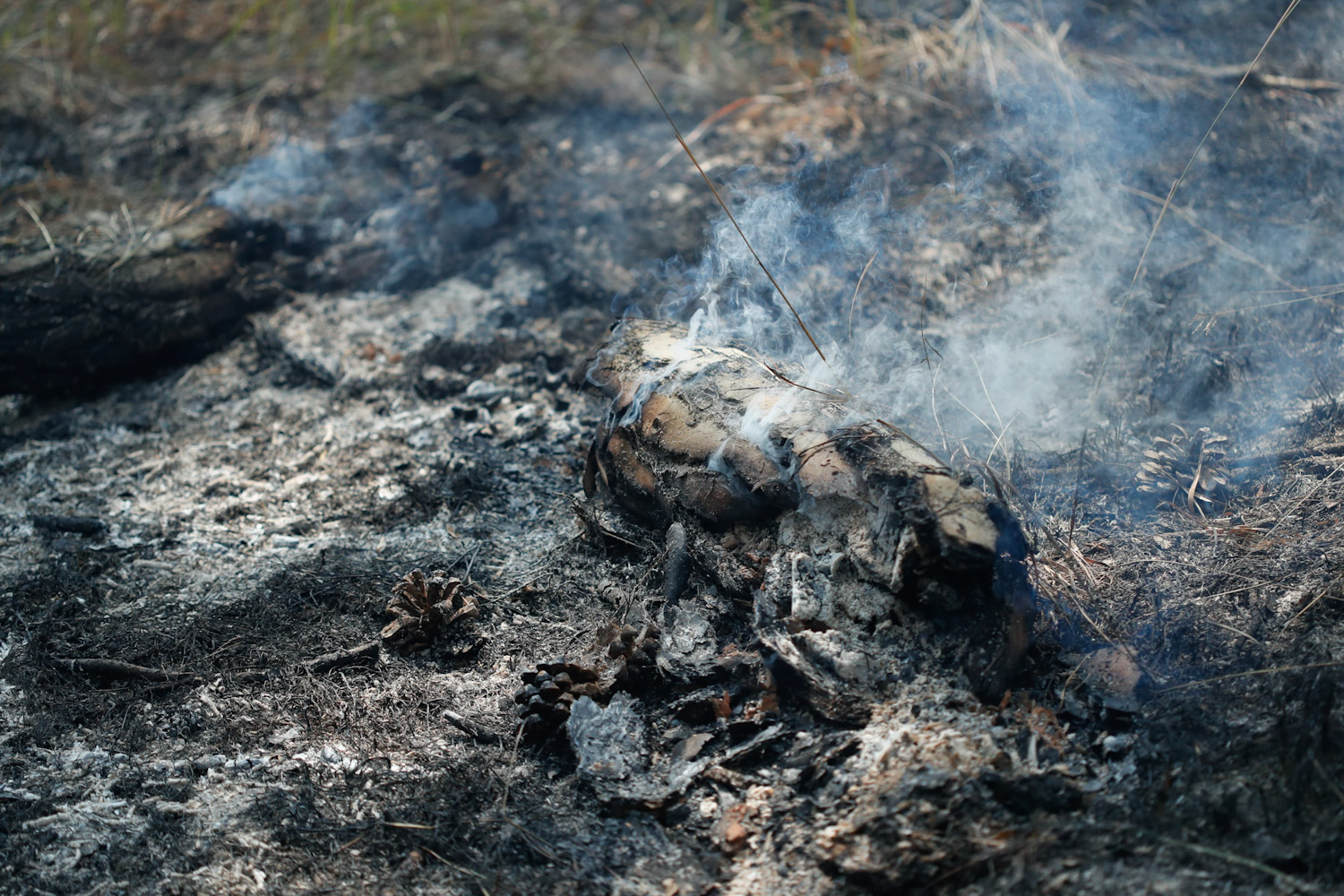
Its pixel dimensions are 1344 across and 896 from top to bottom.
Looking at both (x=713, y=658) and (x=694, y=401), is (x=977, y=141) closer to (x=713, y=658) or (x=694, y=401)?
(x=694, y=401)

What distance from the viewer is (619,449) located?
311cm

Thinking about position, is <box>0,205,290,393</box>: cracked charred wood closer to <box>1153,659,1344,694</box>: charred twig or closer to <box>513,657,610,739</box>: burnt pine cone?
<box>513,657,610,739</box>: burnt pine cone

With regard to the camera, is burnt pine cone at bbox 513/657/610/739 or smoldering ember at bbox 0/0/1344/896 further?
burnt pine cone at bbox 513/657/610/739

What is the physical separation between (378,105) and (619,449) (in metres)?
3.98

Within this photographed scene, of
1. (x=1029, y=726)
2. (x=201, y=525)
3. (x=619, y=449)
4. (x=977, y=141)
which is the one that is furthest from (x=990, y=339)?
(x=201, y=525)

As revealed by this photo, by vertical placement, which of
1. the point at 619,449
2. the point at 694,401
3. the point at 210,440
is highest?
the point at 694,401

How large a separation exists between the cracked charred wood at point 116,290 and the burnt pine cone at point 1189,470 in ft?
15.0

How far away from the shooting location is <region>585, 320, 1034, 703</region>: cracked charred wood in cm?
225

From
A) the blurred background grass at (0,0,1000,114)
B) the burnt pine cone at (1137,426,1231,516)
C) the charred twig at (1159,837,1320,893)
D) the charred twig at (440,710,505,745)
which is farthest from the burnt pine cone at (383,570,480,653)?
the blurred background grass at (0,0,1000,114)

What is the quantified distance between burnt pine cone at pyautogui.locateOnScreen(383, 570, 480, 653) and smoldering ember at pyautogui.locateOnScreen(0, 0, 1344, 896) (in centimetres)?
2

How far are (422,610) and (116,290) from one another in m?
2.90

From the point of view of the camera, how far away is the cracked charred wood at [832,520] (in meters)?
2.25

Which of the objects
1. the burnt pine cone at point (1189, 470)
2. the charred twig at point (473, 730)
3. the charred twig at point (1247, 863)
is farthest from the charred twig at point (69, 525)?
the burnt pine cone at point (1189, 470)

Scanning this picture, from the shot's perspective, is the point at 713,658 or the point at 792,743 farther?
the point at 713,658
